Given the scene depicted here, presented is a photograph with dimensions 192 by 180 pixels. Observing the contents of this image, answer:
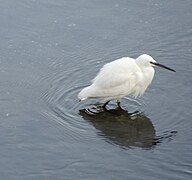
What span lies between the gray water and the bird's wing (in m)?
0.30

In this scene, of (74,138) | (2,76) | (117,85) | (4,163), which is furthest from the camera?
(2,76)

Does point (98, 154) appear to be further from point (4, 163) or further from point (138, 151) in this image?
point (4, 163)

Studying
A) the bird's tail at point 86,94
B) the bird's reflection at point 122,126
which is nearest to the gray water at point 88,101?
the bird's reflection at point 122,126

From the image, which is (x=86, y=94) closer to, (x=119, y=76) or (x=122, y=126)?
(x=119, y=76)

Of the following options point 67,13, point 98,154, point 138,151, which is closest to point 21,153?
point 98,154

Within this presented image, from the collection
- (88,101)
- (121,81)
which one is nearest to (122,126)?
(121,81)

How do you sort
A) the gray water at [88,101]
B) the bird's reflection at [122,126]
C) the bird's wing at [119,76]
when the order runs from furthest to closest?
the bird's wing at [119,76] < the bird's reflection at [122,126] < the gray water at [88,101]

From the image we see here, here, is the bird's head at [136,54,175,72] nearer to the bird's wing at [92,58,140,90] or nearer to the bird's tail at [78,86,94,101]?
the bird's wing at [92,58,140,90]

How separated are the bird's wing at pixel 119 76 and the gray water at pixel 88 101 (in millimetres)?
300

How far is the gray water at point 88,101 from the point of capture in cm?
506

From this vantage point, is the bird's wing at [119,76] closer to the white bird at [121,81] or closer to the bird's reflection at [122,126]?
the white bird at [121,81]

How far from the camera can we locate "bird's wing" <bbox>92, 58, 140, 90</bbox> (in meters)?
5.78

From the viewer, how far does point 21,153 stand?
5.22m

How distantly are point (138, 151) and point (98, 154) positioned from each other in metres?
0.37
